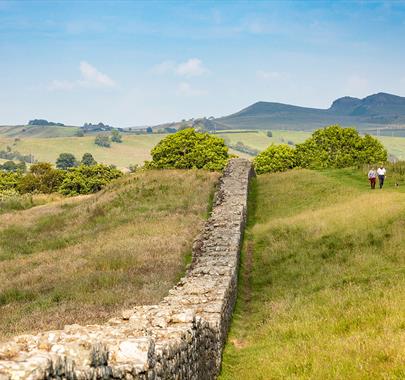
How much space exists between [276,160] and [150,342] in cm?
7815

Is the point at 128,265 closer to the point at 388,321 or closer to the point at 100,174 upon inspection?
the point at 388,321

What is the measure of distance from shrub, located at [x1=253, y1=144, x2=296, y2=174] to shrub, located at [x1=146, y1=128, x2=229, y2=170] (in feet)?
31.6

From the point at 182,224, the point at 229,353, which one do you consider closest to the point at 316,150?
the point at 182,224

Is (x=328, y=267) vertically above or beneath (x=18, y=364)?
beneath

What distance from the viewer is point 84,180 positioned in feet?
299

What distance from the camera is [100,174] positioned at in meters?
97.9

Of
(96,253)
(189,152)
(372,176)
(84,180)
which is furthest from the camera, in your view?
(84,180)

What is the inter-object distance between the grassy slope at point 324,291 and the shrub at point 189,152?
4119 cm

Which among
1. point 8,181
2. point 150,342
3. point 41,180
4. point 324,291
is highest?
point 150,342

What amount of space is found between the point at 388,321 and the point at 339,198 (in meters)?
20.4

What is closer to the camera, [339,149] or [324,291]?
[324,291]

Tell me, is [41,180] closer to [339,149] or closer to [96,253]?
[339,149]

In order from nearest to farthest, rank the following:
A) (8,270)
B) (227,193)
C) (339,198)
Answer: (8,270) → (339,198) → (227,193)

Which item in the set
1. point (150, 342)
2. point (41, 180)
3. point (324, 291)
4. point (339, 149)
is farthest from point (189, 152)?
point (150, 342)
